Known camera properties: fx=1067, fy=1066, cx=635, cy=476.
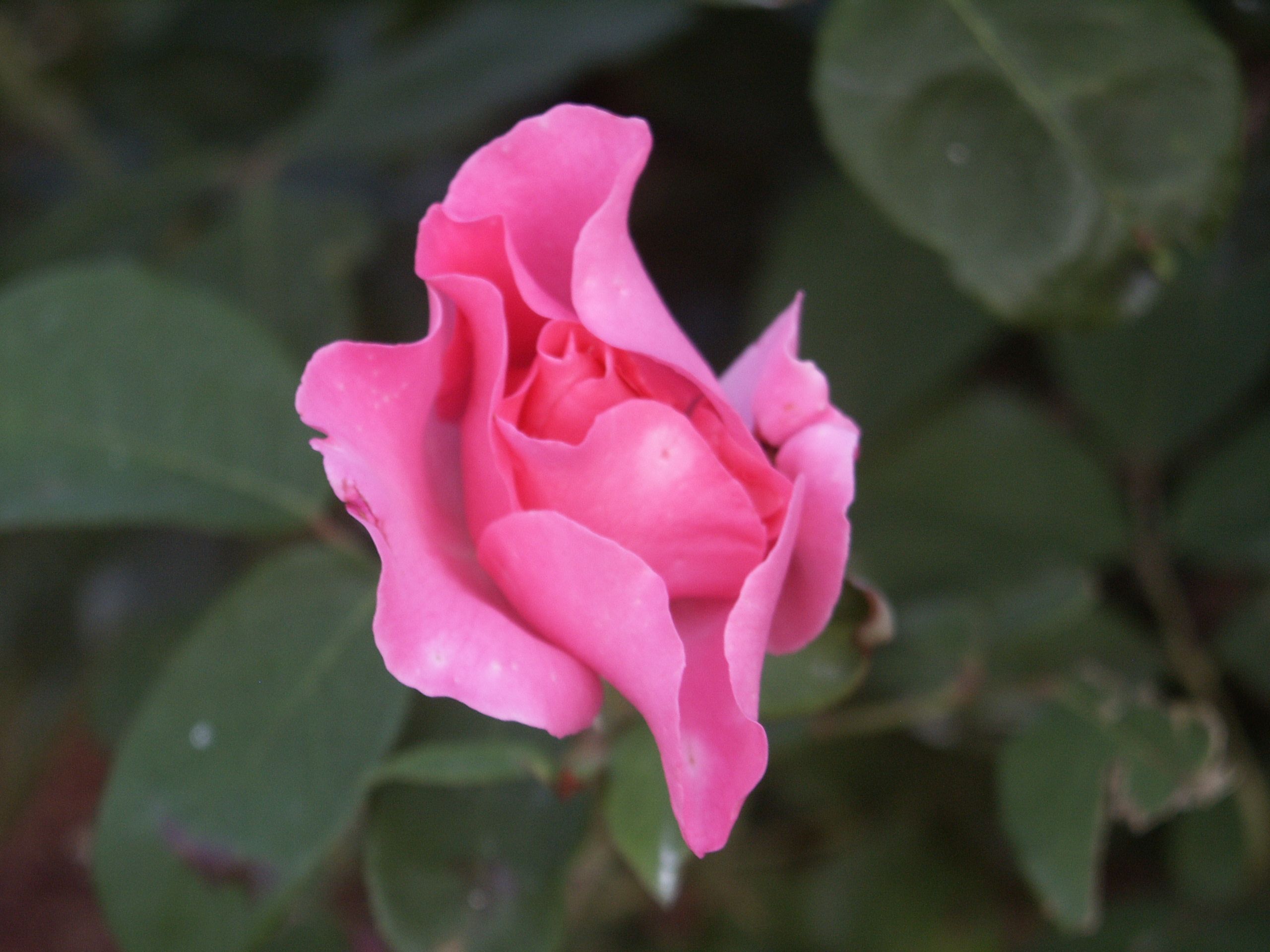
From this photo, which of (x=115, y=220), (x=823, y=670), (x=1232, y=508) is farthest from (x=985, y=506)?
(x=115, y=220)

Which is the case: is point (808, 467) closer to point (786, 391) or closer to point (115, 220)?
point (786, 391)

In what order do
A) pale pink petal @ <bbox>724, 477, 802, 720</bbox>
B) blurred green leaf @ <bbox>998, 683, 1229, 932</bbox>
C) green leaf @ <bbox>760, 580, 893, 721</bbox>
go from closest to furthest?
pale pink petal @ <bbox>724, 477, 802, 720</bbox>, green leaf @ <bbox>760, 580, 893, 721</bbox>, blurred green leaf @ <bbox>998, 683, 1229, 932</bbox>

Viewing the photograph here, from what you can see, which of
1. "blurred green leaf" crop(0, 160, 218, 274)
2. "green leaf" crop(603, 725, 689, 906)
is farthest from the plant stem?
"blurred green leaf" crop(0, 160, 218, 274)

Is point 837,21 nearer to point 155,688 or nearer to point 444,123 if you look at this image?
point 444,123

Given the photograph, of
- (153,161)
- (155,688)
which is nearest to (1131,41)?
(155,688)

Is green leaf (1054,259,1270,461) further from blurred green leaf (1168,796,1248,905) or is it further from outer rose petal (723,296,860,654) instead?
outer rose petal (723,296,860,654)
